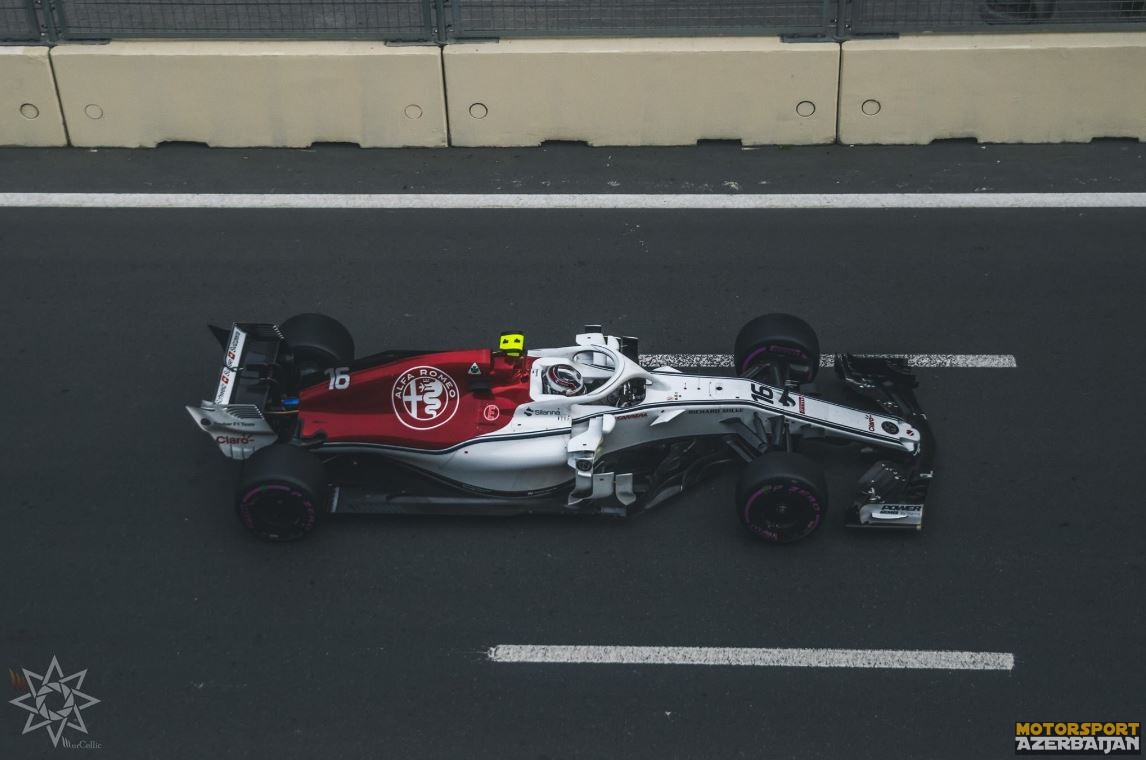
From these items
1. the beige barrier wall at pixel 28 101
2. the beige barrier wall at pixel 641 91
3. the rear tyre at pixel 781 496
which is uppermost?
the beige barrier wall at pixel 641 91

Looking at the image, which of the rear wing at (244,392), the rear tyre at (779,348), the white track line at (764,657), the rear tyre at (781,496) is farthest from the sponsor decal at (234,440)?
the rear tyre at (779,348)

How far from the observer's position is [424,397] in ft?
25.1

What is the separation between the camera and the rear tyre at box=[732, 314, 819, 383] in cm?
813

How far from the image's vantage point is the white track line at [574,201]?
1068 cm

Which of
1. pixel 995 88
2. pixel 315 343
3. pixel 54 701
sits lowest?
pixel 54 701

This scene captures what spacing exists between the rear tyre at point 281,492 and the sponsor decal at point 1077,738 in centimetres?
410

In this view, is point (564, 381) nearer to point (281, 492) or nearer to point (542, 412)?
point (542, 412)

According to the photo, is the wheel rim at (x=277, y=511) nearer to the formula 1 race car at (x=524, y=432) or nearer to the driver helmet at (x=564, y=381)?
the formula 1 race car at (x=524, y=432)

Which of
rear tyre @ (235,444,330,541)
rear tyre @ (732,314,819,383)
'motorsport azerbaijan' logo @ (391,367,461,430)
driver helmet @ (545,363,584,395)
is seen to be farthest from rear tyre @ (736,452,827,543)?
rear tyre @ (235,444,330,541)

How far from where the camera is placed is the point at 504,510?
758cm

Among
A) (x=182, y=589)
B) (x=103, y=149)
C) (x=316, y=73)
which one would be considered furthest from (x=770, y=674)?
(x=103, y=149)

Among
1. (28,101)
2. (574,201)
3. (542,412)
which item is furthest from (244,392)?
(28,101)

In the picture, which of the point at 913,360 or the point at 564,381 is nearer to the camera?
the point at 564,381

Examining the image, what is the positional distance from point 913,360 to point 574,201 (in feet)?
11.0
